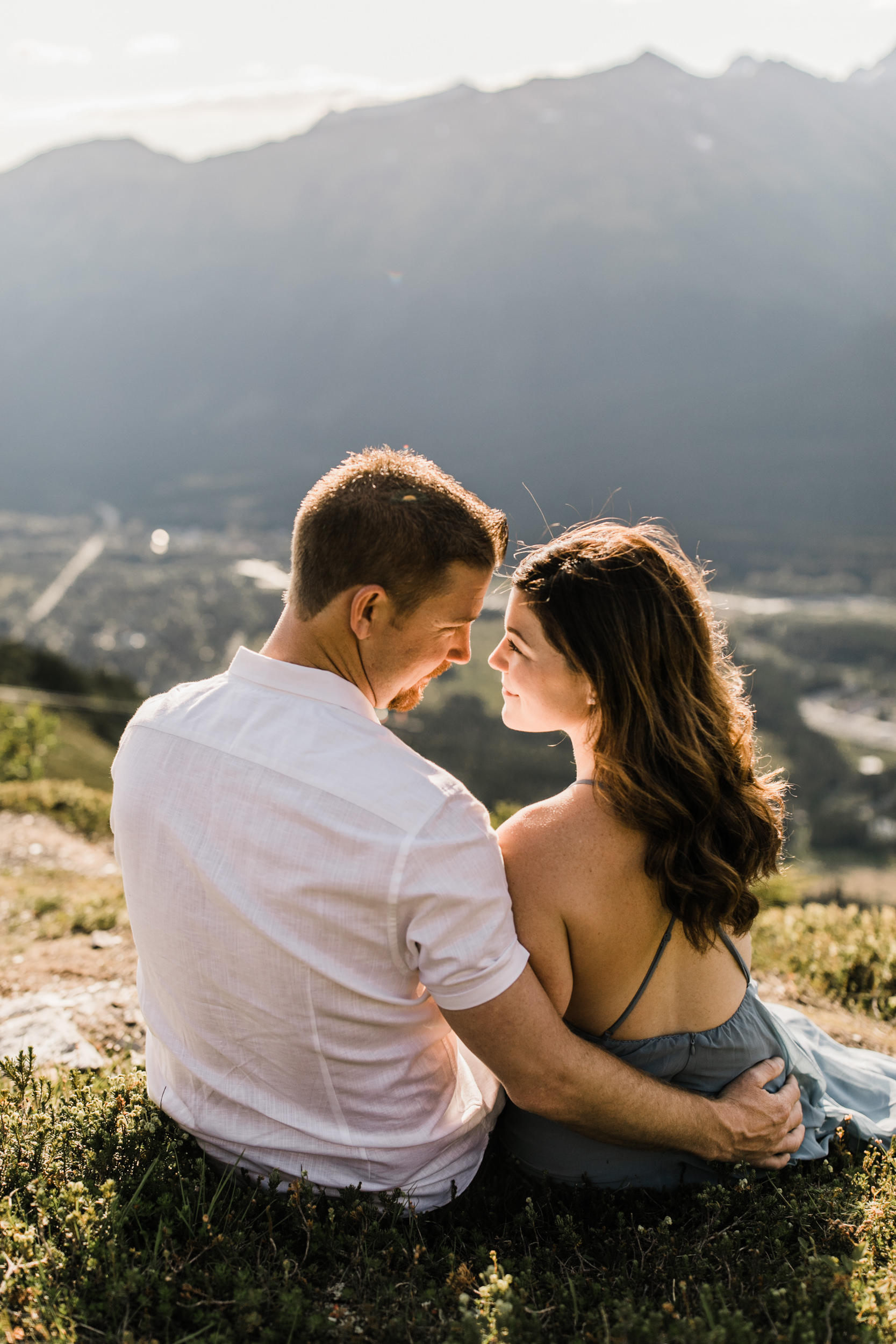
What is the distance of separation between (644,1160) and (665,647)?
2061 mm

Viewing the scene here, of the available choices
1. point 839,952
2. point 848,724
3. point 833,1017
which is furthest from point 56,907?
point 848,724

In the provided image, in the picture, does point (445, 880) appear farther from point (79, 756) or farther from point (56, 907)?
point (79, 756)

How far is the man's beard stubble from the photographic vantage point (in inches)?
124

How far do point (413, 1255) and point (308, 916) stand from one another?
1.29m

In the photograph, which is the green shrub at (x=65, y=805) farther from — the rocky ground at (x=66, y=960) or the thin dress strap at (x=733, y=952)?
the thin dress strap at (x=733, y=952)

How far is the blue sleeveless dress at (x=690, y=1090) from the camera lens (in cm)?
320

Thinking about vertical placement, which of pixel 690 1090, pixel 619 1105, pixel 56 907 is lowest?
pixel 56 907

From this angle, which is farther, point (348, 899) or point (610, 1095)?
point (610, 1095)

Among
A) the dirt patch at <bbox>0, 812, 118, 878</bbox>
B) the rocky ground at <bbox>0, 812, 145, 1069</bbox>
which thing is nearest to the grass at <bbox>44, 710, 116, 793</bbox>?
the dirt patch at <bbox>0, 812, 118, 878</bbox>

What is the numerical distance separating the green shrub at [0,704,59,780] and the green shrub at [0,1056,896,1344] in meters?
17.1

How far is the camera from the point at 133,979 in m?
6.05

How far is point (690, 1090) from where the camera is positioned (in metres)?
3.32

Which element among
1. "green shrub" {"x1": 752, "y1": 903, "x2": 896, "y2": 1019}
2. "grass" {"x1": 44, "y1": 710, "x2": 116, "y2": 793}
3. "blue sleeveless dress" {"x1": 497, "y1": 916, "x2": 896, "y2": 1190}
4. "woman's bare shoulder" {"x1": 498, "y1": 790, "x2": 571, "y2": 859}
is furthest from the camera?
"grass" {"x1": 44, "y1": 710, "x2": 116, "y2": 793}

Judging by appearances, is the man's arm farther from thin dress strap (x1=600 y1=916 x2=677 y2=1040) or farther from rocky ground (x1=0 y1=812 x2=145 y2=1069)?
rocky ground (x1=0 y1=812 x2=145 y2=1069)
